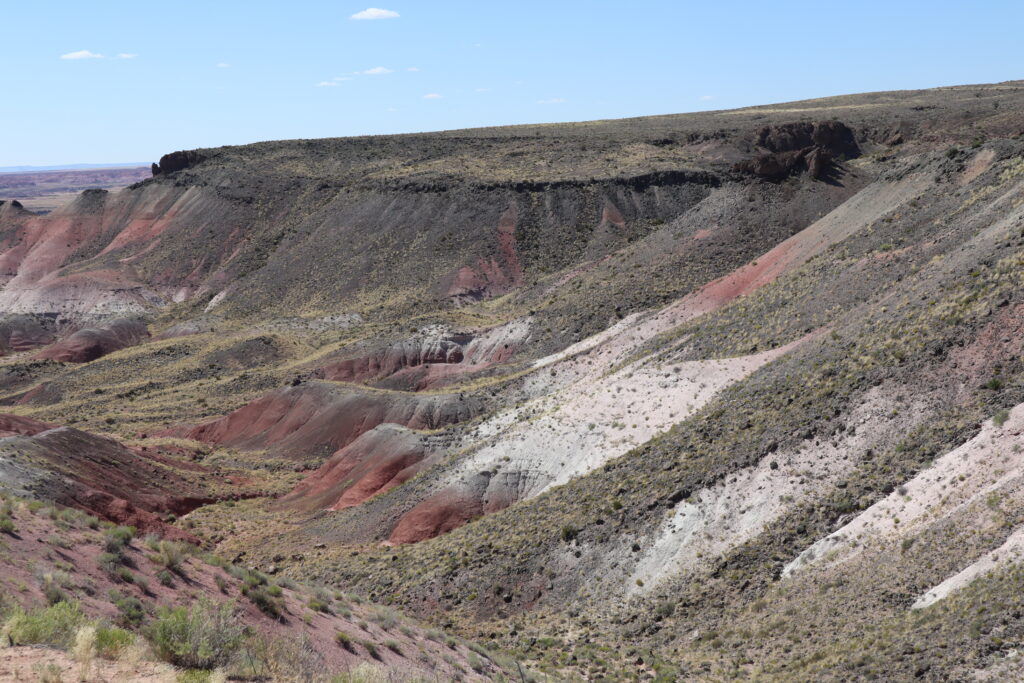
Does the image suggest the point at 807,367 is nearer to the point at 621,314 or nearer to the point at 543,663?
the point at 543,663

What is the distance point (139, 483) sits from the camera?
41906 mm

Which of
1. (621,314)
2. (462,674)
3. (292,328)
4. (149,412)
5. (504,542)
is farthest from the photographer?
(292,328)

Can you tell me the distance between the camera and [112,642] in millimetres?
12828

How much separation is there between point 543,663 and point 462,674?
490cm

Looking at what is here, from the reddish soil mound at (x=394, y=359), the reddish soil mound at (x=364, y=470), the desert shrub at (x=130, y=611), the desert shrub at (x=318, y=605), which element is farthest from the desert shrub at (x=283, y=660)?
the reddish soil mound at (x=394, y=359)

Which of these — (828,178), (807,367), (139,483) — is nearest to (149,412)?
(139,483)

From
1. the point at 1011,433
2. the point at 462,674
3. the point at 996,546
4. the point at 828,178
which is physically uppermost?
the point at 828,178

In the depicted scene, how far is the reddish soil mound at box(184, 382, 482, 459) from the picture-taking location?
1933 inches

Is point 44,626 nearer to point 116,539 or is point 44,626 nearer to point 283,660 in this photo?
point 283,660

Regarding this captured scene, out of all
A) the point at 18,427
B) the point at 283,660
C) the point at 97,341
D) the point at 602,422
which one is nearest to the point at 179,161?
the point at 97,341

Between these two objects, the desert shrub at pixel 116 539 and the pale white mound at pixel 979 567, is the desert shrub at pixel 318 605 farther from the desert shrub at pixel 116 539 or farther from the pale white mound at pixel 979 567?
the pale white mound at pixel 979 567

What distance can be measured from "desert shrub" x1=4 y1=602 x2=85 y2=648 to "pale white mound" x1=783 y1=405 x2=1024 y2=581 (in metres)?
16.3

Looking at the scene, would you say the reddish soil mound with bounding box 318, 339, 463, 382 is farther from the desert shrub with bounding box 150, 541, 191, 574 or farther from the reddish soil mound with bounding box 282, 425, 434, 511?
the desert shrub with bounding box 150, 541, 191, 574

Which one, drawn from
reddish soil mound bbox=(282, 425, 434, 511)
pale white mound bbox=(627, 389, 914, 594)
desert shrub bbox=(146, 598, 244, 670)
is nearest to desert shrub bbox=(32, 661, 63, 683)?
desert shrub bbox=(146, 598, 244, 670)
